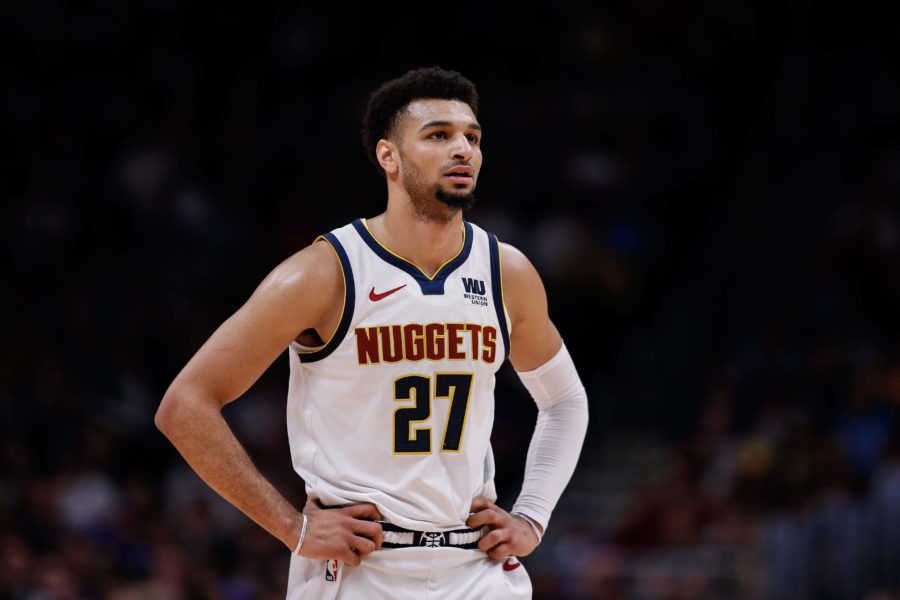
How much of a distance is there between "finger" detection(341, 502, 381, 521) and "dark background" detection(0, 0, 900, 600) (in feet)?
17.6

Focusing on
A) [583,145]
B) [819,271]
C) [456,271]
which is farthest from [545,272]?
[456,271]

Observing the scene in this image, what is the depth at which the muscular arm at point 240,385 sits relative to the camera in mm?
4105

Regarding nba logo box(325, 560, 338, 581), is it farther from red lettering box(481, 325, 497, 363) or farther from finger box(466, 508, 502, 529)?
red lettering box(481, 325, 497, 363)

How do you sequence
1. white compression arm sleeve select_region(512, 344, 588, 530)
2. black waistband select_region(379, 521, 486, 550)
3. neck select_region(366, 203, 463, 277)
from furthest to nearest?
white compression arm sleeve select_region(512, 344, 588, 530) → neck select_region(366, 203, 463, 277) → black waistband select_region(379, 521, 486, 550)

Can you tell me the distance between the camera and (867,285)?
11.7 meters

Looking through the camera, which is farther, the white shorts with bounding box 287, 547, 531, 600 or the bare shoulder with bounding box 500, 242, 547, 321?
the bare shoulder with bounding box 500, 242, 547, 321

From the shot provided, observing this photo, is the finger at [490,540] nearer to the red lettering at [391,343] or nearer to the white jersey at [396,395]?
the white jersey at [396,395]

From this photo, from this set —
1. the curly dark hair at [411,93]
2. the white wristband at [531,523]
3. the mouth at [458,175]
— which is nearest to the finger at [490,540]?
the white wristband at [531,523]

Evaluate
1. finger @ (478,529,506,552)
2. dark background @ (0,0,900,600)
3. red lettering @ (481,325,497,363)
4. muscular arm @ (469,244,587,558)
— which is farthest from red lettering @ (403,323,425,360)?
dark background @ (0,0,900,600)

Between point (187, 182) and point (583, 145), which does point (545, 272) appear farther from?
point (187, 182)

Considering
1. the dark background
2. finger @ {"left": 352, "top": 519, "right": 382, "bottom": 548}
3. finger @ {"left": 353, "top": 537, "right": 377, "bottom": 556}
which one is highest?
the dark background

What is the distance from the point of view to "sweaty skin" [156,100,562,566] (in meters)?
4.12

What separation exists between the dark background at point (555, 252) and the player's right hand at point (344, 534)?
531 centimetres

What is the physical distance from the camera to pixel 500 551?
14.5ft
